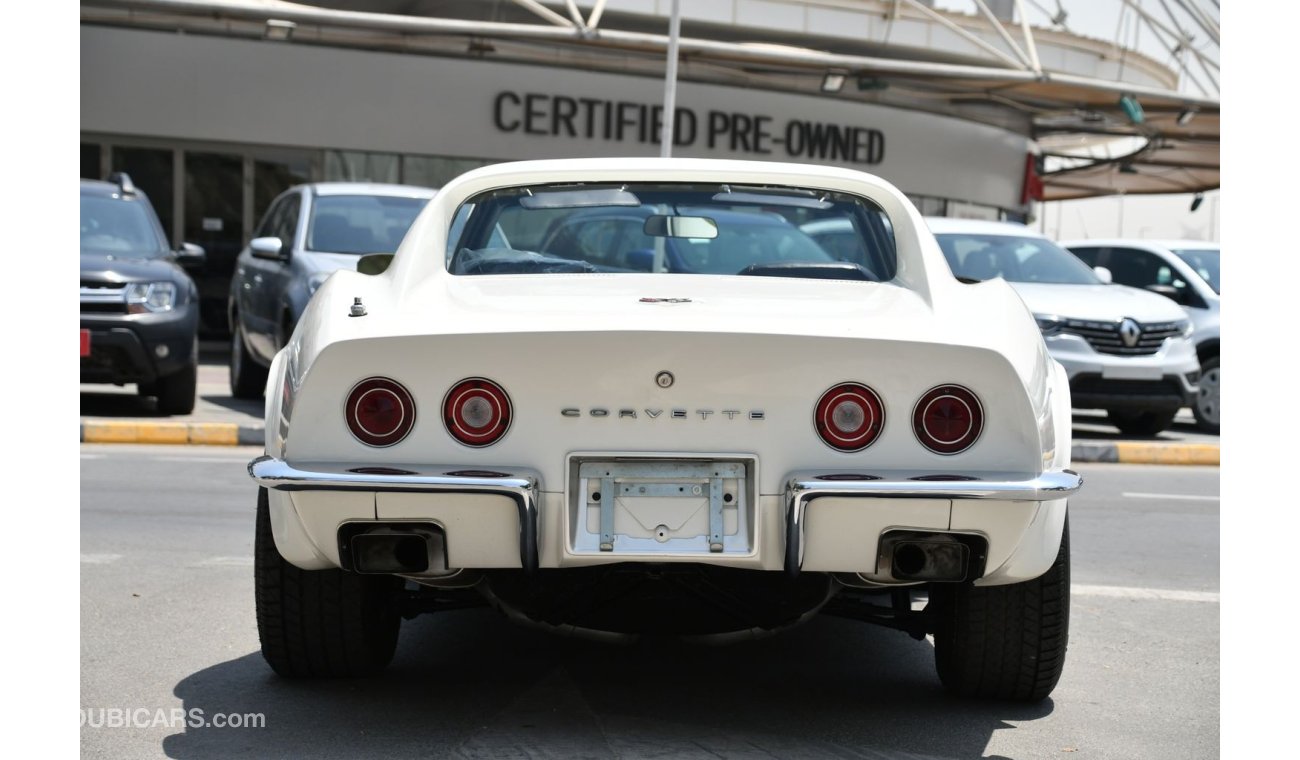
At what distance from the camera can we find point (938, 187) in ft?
90.0

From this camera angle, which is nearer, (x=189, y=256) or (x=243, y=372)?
(x=189, y=256)

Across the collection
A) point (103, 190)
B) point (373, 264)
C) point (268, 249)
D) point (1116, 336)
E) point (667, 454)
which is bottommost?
point (667, 454)

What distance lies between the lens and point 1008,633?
427cm

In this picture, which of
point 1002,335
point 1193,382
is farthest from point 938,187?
point 1002,335

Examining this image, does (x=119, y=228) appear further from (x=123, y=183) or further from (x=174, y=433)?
(x=174, y=433)

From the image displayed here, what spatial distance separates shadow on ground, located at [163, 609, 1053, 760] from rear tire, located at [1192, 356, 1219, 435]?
32.3ft

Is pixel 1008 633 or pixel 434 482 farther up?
pixel 434 482

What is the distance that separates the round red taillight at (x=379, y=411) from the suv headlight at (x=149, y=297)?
27.6ft

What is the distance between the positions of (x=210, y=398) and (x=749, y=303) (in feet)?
35.5

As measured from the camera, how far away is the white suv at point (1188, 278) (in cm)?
1422

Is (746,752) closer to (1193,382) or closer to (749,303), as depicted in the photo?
(749,303)

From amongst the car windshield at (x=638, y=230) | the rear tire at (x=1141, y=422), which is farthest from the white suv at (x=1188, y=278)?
the car windshield at (x=638, y=230)

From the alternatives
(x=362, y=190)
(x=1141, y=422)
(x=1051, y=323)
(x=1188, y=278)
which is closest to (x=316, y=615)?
(x=362, y=190)

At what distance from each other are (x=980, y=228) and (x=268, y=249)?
5.63 m
